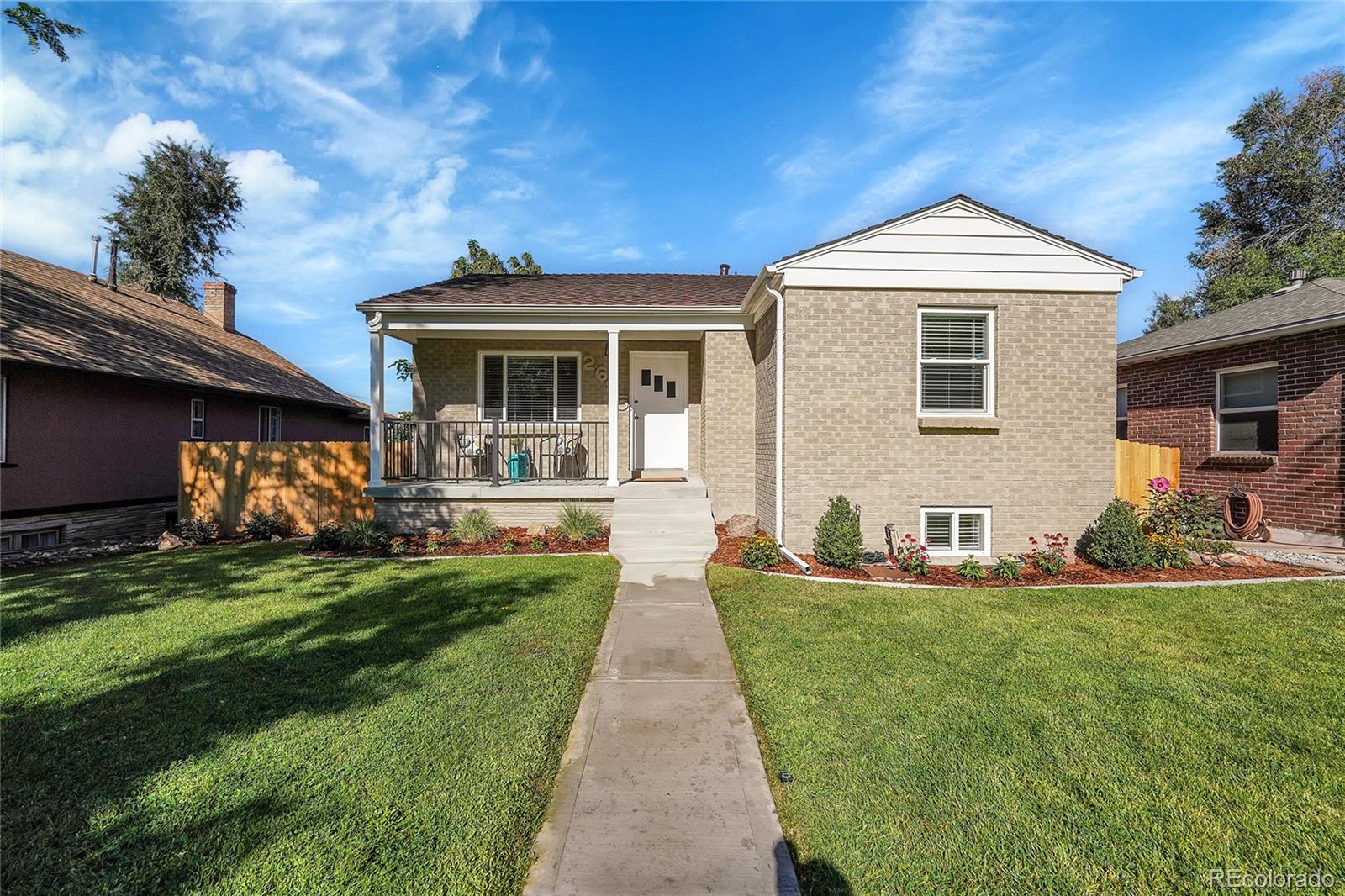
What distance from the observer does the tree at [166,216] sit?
75.9 ft

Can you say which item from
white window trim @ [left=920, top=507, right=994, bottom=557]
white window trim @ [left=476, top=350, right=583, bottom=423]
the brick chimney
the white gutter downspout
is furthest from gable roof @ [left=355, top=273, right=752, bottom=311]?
the brick chimney

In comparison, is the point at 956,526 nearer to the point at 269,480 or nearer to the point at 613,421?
the point at 613,421

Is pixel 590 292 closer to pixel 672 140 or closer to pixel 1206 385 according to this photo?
pixel 672 140

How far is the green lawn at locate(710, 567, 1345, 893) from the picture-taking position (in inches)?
84.0

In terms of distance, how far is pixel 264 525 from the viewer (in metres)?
9.27

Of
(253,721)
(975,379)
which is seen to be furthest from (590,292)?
(253,721)

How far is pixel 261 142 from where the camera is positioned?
10.8 meters

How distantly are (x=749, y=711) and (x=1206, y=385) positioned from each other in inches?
456

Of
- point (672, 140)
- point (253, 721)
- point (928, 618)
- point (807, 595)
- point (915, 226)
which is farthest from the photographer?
point (672, 140)

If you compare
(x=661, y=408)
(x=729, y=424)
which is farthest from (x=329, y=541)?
(x=729, y=424)

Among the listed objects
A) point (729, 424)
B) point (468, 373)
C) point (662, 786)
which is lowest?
point (662, 786)

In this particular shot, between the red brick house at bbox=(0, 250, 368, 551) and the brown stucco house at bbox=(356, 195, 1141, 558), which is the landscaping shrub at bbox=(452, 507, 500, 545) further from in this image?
the red brick house at bbox=(0, 250, 368, 551)

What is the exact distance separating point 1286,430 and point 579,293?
11.8 m

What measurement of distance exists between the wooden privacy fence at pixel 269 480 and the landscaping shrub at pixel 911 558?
351 inches
